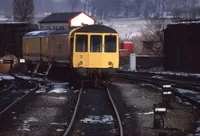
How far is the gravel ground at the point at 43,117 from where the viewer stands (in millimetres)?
11664

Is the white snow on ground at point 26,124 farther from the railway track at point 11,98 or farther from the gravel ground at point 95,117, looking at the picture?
the gravel ground at point 95,117

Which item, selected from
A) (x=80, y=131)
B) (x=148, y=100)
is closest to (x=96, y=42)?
(x=148, y=100)

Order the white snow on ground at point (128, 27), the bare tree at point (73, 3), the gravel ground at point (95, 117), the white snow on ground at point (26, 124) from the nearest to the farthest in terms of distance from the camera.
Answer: the gravel ground at point (95, 117) < the white snow on ground at point (26, 124) < the white snow on ground at point (128, 27) < the bare tree at point (73, 3)

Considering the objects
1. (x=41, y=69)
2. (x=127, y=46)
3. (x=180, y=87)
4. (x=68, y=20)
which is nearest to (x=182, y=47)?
(x=41, y=69)

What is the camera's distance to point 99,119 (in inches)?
531

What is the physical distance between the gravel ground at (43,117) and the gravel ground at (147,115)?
1.66 metres

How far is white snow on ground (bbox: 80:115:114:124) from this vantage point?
42.9ft

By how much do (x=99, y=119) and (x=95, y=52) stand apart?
9.91 meters

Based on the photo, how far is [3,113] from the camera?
47.5 ft

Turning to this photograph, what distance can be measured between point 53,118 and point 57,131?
222 cm

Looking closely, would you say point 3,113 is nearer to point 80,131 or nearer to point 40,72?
point 80,131

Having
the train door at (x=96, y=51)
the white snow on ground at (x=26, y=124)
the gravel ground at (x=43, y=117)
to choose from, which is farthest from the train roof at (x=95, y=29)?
the white snow on ground at (x=26, y=124)

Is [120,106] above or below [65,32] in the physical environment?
below

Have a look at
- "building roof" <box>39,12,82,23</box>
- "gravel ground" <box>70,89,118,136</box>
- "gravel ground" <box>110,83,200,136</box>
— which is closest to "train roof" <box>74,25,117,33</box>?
"gravel ground" <box>110,83,200,136</box>
